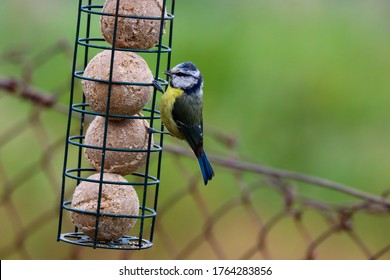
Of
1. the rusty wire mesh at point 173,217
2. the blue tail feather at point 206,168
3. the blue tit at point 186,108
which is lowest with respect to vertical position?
the rusty wire mesh at point 173,217

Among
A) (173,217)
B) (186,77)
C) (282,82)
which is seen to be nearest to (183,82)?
(186,77)

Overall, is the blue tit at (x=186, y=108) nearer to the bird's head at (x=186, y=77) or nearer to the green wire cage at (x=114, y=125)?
the bird's head at (x=186, y=77)

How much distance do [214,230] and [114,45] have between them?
5.91 ft

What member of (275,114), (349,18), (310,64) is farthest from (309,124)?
(349,18)

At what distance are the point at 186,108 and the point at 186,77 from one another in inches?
5.7

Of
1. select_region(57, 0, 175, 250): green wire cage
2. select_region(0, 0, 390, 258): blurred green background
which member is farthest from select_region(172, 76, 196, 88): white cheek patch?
select_region(0, 0, 390, 258): blurred green background

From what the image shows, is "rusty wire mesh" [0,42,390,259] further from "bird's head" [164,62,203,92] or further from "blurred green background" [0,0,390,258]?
"bird's head" [164,62,203,92]

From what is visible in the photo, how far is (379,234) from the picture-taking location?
4.27 metres

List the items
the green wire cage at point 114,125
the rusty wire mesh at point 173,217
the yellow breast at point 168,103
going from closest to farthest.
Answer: the green wire cage at point 114,125, the yellow breast at point 168,103, the rusty wire mesh at point 173,217

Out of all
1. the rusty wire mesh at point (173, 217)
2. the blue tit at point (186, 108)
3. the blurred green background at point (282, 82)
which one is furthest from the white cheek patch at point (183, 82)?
the blurred green background at point (282, 82)

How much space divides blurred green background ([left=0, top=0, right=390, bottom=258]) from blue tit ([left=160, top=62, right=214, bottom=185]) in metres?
1.19

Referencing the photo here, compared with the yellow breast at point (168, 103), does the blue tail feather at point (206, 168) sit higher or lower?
lower

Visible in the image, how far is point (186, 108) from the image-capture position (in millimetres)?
2912

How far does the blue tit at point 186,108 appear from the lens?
280cm
